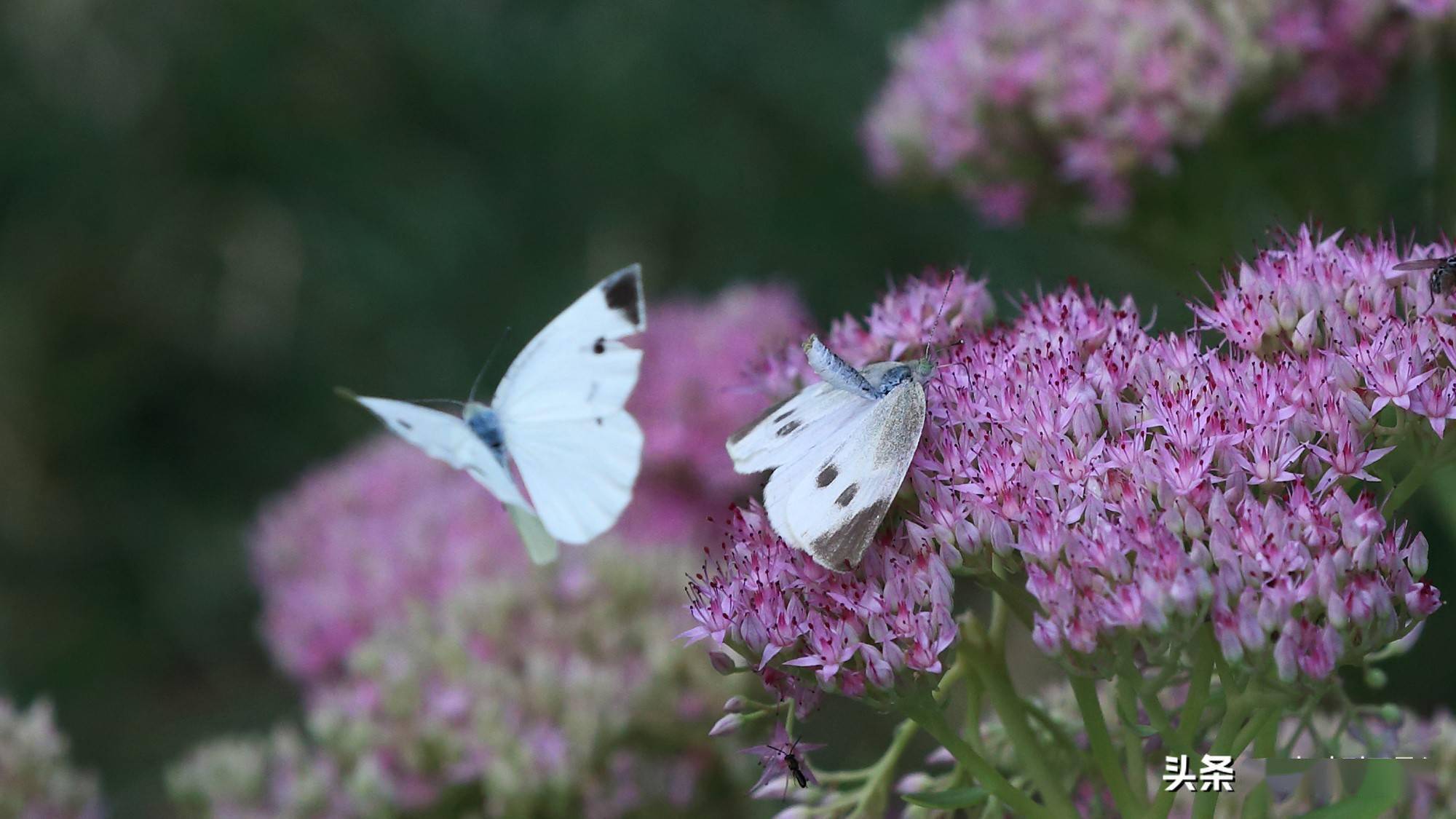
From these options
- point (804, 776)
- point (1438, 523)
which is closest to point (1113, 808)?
point (804, 776)

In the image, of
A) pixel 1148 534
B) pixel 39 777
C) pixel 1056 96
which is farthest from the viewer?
pixel 1056 96

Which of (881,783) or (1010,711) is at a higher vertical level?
(1010,711)

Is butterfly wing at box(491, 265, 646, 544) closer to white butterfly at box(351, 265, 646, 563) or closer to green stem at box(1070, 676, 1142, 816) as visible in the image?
white butterfly at box(351, 265, 646, 563)

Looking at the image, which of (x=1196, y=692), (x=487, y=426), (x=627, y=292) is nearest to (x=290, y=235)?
(x=487, y=426)

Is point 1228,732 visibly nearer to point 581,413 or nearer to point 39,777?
point 581,413

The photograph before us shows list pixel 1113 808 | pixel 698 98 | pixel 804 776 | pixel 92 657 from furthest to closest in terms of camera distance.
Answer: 1. pixel 92 657
2. pixel 698 98
3. pixel 1113 808
4. pixel 804 776

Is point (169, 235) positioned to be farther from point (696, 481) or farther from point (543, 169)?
point (696, 481)

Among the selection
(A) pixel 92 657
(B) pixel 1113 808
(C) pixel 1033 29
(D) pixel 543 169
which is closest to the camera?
(B) pixel 1113 808

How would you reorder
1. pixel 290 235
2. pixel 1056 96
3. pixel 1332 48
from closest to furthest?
pixel 1332 48, pixel 1056 96, pixel 290 235

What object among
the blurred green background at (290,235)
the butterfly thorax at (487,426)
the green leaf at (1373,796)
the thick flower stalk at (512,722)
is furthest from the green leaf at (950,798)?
the blurred green background at (290,235)
